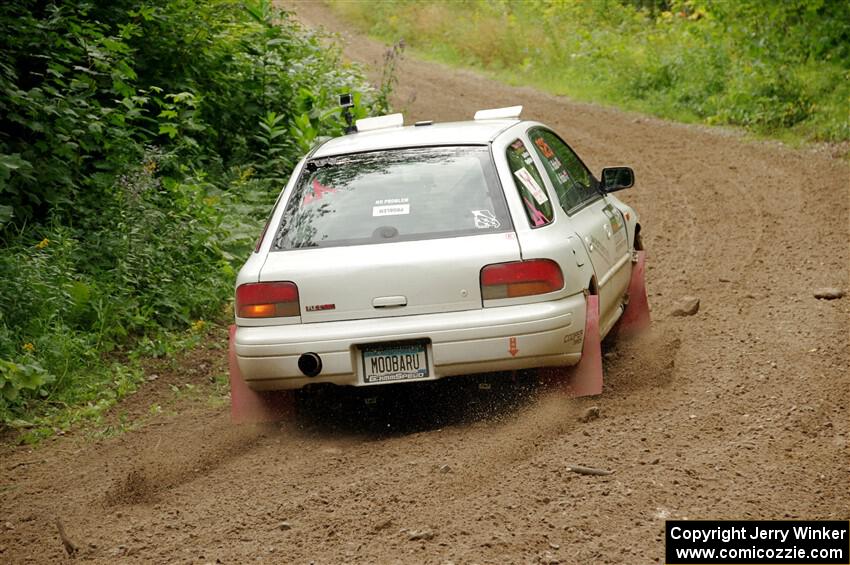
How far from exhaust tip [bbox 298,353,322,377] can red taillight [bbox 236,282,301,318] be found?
230 mm

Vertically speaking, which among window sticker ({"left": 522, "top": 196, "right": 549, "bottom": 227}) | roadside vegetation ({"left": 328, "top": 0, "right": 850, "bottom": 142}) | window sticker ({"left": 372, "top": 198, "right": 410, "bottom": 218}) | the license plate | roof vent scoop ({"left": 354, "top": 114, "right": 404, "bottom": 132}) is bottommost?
roadside vegetation ({"left": 328, "top": 0, "right": 850, "bottom": 142})

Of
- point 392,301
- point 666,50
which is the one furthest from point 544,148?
point 666,50

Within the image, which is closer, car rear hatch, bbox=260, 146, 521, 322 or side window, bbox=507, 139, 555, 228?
car rear hatch, bbox=260, 146, 521, 322

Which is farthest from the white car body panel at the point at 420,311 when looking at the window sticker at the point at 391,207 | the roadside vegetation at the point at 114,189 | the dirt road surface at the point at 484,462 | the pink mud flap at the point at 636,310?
the roadside vegetation at the point at 114,189

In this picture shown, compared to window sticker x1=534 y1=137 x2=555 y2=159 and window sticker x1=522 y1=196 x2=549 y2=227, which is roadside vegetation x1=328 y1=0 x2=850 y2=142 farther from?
window sticker x1=522 y1=196 x2=549 y2=227

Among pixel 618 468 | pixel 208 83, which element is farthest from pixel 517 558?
pixel 208 83

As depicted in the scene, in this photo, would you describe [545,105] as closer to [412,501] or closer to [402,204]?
[402,204]

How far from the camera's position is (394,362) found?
561 centimetres

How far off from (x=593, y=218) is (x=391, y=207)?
4.54 ft

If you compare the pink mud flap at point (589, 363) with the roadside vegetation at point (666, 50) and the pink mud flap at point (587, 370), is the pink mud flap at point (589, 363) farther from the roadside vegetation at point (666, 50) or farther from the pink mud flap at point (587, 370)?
the roadside vegetation at point (666, 50)

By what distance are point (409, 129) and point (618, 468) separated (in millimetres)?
2783

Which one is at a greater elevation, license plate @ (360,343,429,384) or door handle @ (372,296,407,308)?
door handle @ (372,296,407,308)

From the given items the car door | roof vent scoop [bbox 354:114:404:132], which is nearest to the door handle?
the car door

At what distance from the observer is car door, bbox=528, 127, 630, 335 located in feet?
20.9
